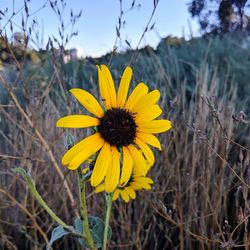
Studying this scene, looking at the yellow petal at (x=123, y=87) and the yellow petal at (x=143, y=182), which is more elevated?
the yellow petal at (x=123, y=87)

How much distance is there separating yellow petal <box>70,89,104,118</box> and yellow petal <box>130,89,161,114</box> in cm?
9

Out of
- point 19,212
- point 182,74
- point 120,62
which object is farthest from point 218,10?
point 120,62

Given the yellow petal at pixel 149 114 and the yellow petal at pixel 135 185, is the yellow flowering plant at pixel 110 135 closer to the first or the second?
the yellow petal at pixel 149 114

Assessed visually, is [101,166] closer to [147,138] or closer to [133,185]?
[147,138]

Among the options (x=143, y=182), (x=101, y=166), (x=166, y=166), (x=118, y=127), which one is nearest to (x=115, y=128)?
(x=118, y=127)

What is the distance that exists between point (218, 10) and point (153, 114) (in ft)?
2.91

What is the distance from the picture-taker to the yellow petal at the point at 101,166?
2.90ft

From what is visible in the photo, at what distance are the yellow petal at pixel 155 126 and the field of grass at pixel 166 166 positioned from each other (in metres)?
0.18

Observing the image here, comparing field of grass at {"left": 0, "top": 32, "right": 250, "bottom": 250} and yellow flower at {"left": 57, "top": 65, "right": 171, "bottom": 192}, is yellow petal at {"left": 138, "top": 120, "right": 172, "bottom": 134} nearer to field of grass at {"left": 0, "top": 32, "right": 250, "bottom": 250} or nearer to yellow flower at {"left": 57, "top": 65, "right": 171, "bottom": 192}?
yellow flower at {"left": 57, "top": 65, "right": 171, "bottom": 192}

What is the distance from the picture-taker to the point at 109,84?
3.27 ft

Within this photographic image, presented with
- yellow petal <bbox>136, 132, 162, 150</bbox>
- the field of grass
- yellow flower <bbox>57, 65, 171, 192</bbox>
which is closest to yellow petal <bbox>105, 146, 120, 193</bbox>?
yellow flower <bbox>57, 65, 171, 192</bbox>

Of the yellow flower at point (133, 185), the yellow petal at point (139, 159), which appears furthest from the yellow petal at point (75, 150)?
the yellow flower at point (133, 185)

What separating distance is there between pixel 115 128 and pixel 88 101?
9cm

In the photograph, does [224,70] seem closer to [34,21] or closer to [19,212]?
[19,212]
